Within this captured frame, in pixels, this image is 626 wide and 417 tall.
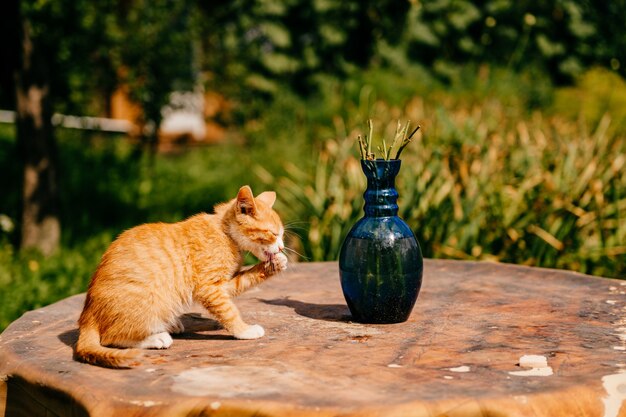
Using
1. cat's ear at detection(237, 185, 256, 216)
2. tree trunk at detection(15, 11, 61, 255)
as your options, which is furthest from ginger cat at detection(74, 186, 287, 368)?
tree trunk at detection(15, 11, 61, 255)

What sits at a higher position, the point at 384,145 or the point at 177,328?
the point at 384,145

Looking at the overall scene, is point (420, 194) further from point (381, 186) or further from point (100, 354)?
point (100, 354)

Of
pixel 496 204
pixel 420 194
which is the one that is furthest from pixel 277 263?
pixel 496 204

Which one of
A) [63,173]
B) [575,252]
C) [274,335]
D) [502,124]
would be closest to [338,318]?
[274,335]

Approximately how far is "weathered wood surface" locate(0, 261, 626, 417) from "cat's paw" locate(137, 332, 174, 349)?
0.04m

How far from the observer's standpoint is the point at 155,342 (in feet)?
7.70

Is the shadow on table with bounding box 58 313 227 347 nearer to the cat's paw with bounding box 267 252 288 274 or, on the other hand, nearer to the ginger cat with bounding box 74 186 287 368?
the ginger cat with bounding box 74 186 287 368

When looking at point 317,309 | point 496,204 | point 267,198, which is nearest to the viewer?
point 267,198

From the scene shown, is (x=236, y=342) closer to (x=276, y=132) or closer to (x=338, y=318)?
(x=338, y=318)

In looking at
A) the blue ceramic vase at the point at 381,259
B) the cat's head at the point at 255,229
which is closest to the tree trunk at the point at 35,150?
the cat's head at the point at 255,229

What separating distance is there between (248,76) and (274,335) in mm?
8349

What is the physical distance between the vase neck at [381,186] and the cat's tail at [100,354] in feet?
3.00

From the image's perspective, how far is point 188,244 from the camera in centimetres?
251

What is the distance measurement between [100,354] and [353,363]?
0.70 meters
